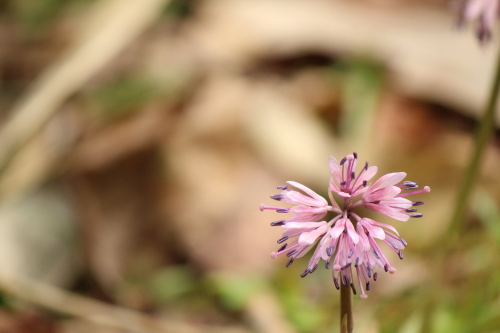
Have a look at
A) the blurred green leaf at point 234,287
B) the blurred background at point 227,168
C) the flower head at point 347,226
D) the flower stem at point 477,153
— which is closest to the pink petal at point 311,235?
the flower head at point 347,226

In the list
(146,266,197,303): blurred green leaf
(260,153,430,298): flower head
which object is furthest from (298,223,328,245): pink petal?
(146,266,197,303): blurred green leaf

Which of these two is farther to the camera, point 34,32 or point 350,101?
point 34,32

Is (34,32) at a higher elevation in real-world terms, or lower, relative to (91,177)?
higher

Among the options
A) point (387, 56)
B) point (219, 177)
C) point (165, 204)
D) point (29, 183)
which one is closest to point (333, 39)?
point (387, 56)

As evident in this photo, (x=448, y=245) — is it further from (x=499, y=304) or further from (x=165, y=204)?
(x=165, y=204)

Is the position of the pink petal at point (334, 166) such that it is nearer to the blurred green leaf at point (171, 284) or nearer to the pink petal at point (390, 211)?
the pink petal at point (390, 211)

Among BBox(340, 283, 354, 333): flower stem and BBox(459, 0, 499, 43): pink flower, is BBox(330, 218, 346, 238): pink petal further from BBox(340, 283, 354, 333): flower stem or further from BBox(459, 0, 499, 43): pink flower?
BBox(459, 0, 499, 43): pink flower
